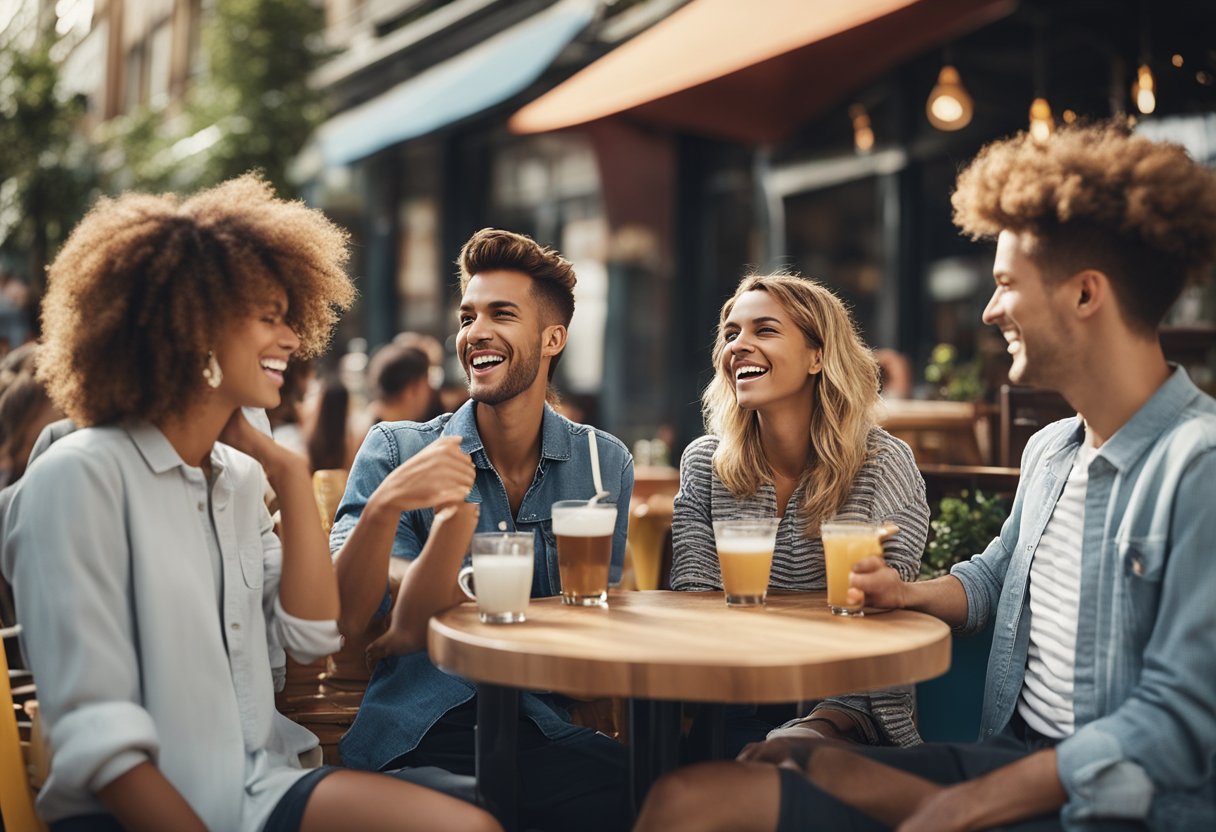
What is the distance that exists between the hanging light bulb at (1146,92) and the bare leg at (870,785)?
17.3 ft

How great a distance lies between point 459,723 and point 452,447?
73 centimetres

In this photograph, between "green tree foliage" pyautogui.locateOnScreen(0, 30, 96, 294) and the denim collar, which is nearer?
the denim collar

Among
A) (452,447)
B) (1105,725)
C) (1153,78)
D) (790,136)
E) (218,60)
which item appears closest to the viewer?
(1105,725)

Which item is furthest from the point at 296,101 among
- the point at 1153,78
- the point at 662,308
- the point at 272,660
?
the point at 272,660

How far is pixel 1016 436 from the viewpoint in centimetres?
396

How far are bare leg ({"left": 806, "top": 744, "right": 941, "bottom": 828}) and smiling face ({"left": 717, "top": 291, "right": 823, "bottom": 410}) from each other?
43.9 inches

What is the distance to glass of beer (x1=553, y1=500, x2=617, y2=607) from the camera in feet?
8.25

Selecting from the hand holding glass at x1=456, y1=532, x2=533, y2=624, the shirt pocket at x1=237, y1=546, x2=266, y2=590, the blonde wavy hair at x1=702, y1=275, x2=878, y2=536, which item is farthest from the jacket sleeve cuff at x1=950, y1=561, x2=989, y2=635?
the shirt pocket at x1=237, y1=546, x2=266, y2=590

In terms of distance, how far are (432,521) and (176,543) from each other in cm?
86

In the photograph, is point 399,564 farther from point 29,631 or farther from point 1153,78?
point 1153,78

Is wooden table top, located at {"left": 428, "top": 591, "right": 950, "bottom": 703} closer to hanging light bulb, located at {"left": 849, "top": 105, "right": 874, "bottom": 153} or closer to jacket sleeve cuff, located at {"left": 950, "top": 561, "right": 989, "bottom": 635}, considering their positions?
jacket sleeve cuff, located at {"left": 950, "top": 561, "right": 989, "bottom": 635}

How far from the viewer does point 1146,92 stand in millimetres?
6449

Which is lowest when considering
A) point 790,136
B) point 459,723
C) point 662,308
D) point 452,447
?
point 459,723

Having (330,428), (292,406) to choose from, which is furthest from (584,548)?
(330,428)
